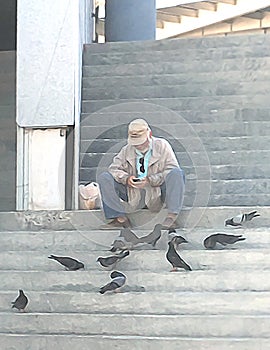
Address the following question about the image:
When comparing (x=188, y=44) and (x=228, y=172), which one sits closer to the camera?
(x=228, y=172)

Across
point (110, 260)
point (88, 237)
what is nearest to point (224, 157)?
point (88, 237)

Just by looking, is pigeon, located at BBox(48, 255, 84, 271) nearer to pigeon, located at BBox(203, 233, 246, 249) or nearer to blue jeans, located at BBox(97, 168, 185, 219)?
blue jeans, located at BBox(97, 168, 185, 219)

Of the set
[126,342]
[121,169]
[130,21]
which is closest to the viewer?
[126,342]

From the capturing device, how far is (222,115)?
6.62 m

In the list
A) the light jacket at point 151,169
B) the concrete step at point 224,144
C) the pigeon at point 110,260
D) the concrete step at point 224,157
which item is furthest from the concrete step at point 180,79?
the pigeon at point 110,260

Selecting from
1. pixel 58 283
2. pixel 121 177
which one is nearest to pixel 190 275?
pixel 58 283

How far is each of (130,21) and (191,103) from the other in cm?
316

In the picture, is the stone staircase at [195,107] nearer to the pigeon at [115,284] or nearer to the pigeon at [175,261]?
the pigeon at [175,261]

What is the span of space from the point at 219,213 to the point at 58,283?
1177 millimetres

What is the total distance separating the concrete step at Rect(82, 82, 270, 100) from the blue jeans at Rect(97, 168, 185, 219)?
2.10 meters

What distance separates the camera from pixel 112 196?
16.4 feet

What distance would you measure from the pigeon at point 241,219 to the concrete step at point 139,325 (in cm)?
102

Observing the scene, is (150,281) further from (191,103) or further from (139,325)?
(191,103)

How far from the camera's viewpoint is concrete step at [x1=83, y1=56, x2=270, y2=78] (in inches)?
278
